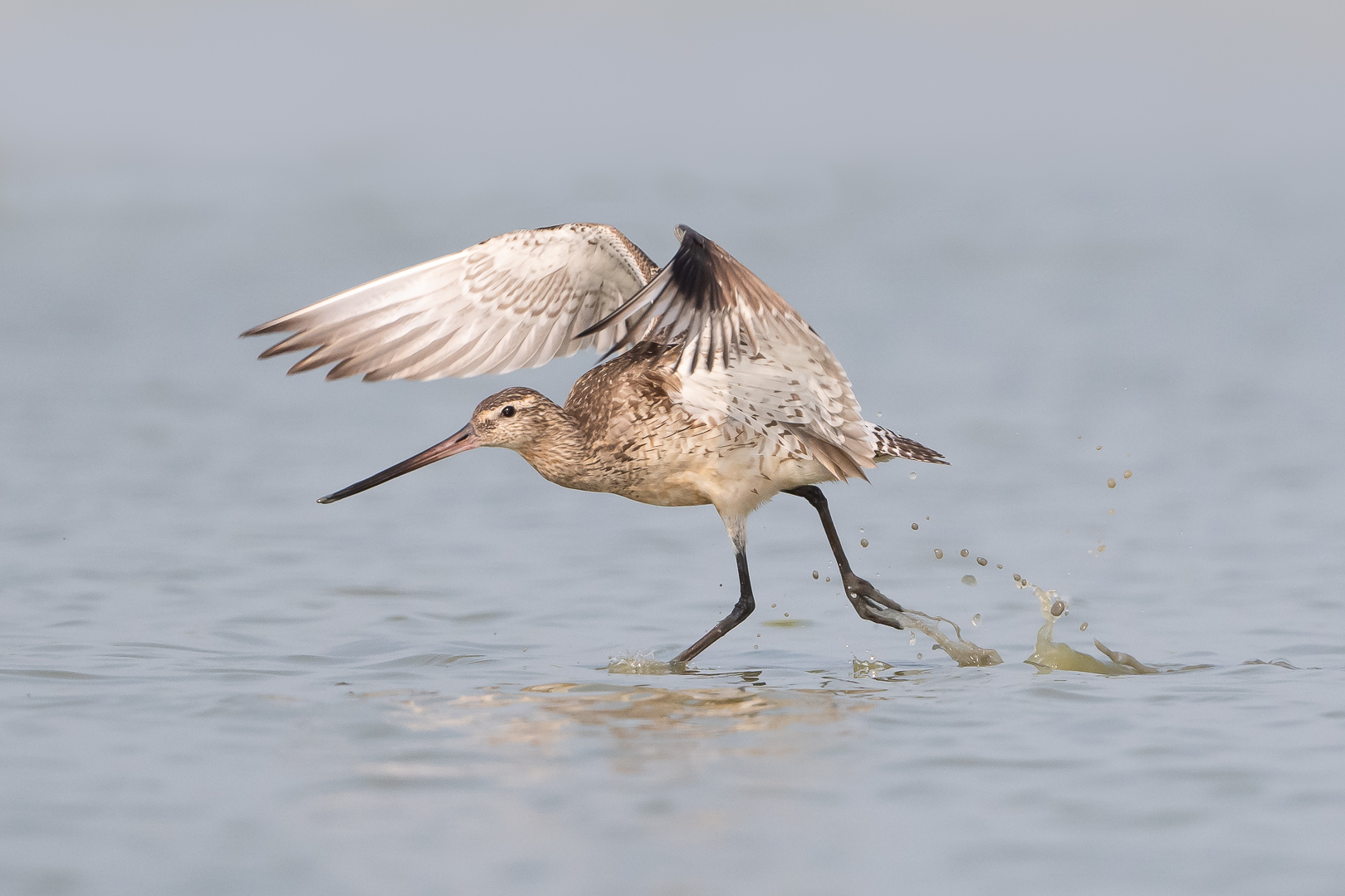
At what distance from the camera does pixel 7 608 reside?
267 inches

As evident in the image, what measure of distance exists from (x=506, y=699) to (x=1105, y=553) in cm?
370

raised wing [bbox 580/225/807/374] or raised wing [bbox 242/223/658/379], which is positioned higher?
raised wing [bbox 242/223/658/379]

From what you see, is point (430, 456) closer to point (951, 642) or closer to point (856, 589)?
point (856, 589)

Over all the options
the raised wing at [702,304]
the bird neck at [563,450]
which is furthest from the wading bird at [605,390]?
the raised wing at [702,304]

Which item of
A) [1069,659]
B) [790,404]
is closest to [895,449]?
[790,404]

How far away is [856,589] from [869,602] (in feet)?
0.26

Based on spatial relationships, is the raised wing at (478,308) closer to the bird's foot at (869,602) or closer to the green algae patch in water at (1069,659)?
the bird's foot at (869,602)

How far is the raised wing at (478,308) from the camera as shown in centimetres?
644

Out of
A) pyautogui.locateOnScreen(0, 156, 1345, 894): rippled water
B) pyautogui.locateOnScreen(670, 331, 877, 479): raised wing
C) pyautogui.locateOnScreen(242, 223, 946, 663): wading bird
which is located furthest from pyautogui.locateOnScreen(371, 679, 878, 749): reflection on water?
pyautogui.locateOnScreen(670, 331, 877, 479): raised wing

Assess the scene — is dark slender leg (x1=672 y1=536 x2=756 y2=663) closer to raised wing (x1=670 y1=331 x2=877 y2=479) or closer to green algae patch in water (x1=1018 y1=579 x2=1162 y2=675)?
raised wing (x1=670 y1=331 x2=877 y2=479)

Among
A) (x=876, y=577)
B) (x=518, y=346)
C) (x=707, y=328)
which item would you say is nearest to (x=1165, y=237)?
(x=876, y=577)

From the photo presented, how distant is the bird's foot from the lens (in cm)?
670

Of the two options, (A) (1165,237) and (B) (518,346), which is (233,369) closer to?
(B) (518,346)

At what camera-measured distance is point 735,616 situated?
6590 millimetres
